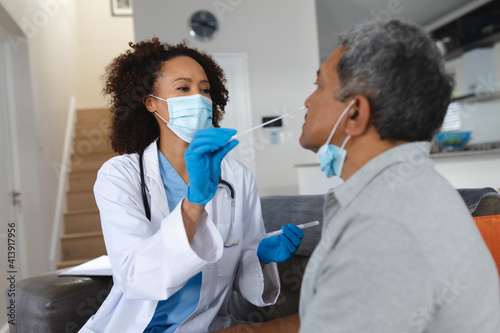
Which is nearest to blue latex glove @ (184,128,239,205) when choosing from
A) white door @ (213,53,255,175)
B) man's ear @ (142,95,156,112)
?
man's ear @ (142,95,156,112)

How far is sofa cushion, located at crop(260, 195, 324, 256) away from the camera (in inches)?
65.3

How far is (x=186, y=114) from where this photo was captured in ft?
4.63

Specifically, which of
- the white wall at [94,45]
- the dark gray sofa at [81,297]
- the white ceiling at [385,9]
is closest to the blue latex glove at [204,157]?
the dark gray sofa at [81,297]

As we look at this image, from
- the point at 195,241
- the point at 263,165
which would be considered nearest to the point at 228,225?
the point at 195,241

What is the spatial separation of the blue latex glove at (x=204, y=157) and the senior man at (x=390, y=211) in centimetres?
21

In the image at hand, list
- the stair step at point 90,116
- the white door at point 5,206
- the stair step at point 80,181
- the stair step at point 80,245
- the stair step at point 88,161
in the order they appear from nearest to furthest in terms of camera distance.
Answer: the white door at point 5,206, the stair step at point 80,245, the stair step at point 80,181, the stair step at point 88,161, the stair step at point 90,116

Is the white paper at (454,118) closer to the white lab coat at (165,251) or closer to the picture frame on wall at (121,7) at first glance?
the white lab coat at (165,251)

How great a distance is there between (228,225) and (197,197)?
0.38 metres

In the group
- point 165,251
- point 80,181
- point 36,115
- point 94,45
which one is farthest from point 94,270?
point 94,45

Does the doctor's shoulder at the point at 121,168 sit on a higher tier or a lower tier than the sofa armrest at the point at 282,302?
higher

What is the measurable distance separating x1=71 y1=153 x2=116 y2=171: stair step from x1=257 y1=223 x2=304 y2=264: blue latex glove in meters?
3.89

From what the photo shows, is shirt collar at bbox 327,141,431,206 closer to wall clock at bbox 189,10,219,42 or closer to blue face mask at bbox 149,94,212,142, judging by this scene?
blue face mask at bbox 149,94,212,142

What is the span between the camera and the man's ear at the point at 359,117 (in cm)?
77

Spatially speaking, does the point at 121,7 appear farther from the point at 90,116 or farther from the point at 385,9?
the point at 385,9
